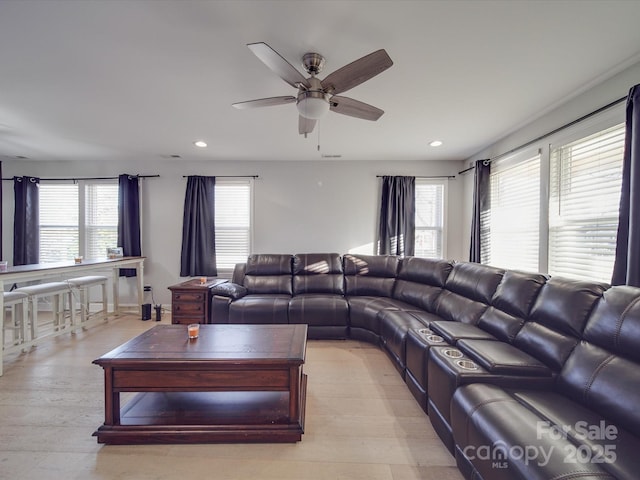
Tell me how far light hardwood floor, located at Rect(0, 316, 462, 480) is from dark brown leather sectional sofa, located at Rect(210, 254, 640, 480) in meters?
0.22

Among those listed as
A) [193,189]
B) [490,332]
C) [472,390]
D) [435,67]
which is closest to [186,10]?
[435,67]

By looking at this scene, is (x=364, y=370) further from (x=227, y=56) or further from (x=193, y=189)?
(x=193, y=189)

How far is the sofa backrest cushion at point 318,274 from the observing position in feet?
12.5

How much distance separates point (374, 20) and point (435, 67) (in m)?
0.69

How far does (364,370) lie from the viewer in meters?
2.54

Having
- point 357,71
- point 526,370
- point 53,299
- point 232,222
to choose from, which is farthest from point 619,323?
point 53,299

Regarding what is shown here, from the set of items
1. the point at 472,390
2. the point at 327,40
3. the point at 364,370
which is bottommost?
the point at 364,370

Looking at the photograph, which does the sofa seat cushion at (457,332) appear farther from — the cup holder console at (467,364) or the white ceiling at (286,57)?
the white ceiling at (286,57)

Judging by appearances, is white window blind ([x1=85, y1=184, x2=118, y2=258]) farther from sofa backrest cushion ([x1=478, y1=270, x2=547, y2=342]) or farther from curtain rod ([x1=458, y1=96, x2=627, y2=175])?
curtain rod ([x1=458, y1=96, x2=627, y2=175])

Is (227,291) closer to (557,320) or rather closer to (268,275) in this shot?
(268,275)

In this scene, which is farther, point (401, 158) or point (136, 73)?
point (401, 158)

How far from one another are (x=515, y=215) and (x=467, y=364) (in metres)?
2.46

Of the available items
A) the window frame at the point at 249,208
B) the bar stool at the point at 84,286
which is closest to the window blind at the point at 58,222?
the bar stool at the point at 84,286

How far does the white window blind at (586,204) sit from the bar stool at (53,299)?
5.67 metres
